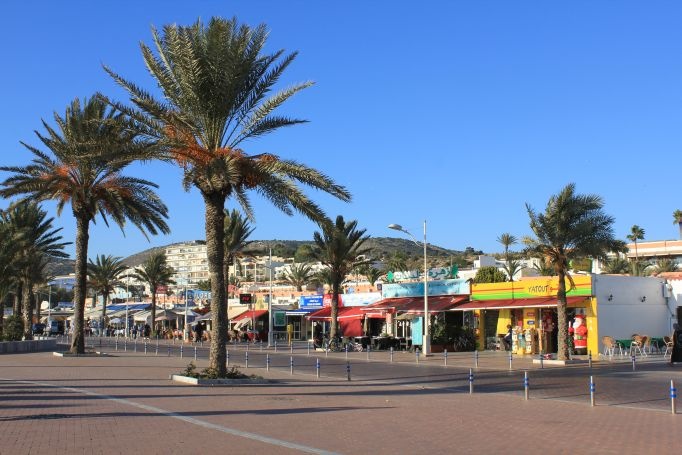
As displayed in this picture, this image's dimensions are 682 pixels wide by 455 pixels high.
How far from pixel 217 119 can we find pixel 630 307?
2729 cm

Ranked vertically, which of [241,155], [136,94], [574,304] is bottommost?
[574,304]

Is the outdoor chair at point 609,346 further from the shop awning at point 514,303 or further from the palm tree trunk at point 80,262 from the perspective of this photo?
the palm tree trunk at point 80,262

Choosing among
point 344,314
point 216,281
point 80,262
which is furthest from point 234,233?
point 216,281

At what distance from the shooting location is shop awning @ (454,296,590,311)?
3666cm

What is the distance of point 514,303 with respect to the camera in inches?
1545

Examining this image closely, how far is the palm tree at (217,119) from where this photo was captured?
19408 mm

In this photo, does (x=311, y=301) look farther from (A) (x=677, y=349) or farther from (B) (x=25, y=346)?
(A) (x=677, y=349)

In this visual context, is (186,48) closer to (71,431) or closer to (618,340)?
(71,431)

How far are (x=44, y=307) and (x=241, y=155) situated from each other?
389 feet

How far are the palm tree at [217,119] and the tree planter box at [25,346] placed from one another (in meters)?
21.8

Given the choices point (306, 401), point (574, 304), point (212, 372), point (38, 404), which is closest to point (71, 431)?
point (38, 404)

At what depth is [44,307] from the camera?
125938mm

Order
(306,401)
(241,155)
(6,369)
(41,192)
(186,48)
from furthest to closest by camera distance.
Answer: (41,192)
(6,369)
(241,155)
(186,48)
(306,401)

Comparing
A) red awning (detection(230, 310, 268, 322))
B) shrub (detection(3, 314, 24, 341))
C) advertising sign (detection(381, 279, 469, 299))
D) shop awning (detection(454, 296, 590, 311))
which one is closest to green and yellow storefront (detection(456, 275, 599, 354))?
shop awning (detection(454, 296, 590, 311))
